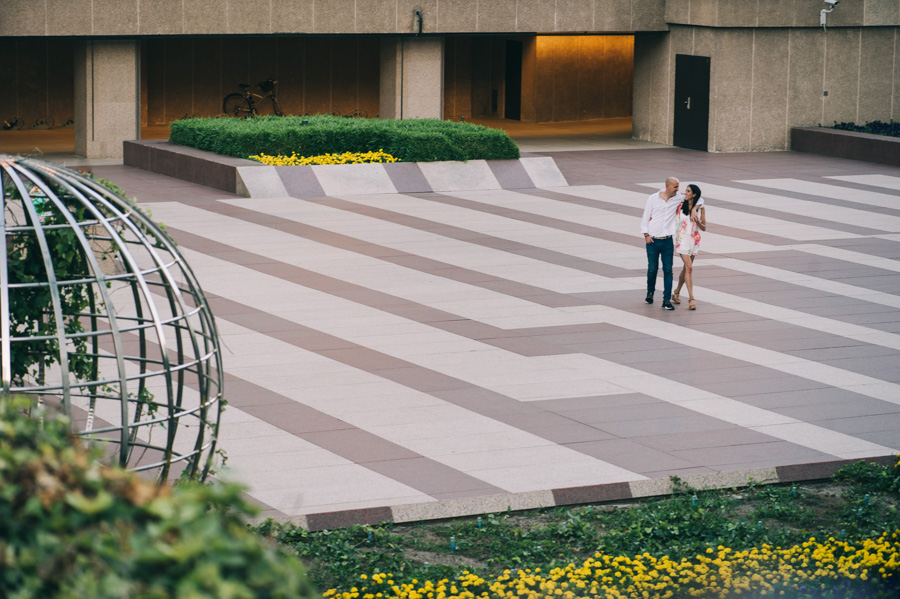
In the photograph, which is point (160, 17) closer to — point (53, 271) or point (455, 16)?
point (455, 16)

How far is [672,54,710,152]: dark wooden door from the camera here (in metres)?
30.5

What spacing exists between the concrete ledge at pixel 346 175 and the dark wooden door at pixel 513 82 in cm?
1522

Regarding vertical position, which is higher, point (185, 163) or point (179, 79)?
point (179, 79)

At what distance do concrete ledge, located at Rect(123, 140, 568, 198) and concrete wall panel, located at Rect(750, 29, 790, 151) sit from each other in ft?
28.0

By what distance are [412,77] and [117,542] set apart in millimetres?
27867

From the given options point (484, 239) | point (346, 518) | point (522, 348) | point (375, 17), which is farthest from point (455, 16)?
point (346, 518)

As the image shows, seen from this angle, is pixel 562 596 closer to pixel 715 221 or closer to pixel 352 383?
pixel 352 383

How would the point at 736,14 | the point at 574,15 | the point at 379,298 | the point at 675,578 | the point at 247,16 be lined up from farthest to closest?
the point at 574,15 < the point at 736,14 < the point at 247,16 < the point at 379,298 < the point at 675,578

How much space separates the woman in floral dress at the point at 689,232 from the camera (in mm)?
14273

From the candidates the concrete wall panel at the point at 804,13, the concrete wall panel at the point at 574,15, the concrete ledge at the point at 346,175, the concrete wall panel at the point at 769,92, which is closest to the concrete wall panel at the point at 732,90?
the concrete wall panel at the point at 769,92

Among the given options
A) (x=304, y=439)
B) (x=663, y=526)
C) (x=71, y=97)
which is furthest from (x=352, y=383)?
(x=71, y=97)

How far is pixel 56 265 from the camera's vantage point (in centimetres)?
655

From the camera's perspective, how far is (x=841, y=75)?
30922 mm

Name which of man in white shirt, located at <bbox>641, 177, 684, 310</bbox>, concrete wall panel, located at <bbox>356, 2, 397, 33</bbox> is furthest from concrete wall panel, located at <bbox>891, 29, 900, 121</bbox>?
man in white shirt, located at <bbox>641, 177, 684, 310</bbox>
